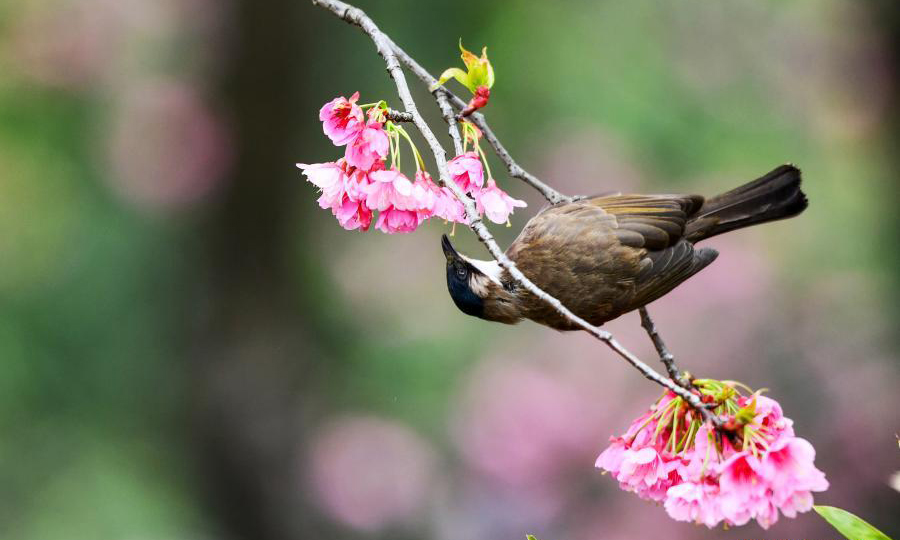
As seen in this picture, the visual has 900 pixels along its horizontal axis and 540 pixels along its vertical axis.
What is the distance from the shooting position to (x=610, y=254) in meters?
2.14

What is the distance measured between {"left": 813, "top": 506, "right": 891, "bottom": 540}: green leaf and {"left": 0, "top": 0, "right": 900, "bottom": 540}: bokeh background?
85.6 inches

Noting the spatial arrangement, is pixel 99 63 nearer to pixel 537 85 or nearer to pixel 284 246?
pixel 284 246

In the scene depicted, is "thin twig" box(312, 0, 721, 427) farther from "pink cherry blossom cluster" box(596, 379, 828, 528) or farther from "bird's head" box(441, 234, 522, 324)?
"bird's head" box(441, 234, 522, 324)

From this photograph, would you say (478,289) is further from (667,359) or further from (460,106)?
(667,359)

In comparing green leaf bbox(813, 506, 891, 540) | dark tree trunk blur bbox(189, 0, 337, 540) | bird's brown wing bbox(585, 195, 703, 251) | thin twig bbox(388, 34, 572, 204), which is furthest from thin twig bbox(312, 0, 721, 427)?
dark tree trunk blur bbox(189, 0, 337, 540)

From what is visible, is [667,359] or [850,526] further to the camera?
[667,359]

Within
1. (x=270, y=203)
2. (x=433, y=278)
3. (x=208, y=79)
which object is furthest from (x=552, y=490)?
(x=208, y=79)

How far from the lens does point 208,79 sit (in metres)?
3.69

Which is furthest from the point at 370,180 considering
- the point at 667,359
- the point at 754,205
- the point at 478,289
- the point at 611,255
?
the point at 754,205

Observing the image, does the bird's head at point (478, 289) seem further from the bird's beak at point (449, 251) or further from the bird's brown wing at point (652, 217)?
the bird's brown wing at point (652, 217)

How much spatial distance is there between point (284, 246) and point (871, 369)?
7.01 feet

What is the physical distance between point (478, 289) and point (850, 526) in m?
1.05

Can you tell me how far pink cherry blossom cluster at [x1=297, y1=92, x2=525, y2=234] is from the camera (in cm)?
151

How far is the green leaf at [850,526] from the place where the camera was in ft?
4.05
